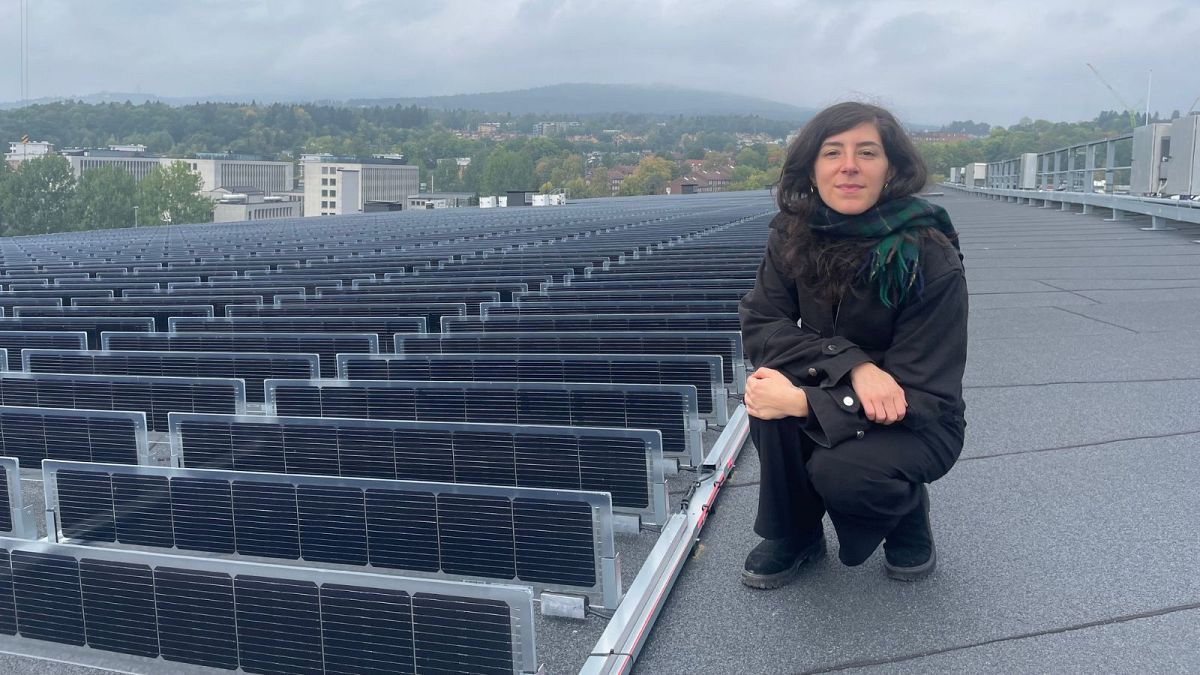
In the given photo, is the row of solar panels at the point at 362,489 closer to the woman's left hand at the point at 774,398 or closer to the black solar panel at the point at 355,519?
the black solar panel at the point at 355,519

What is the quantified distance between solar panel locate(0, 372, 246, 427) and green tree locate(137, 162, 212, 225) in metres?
76.4

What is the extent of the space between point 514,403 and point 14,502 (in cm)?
234

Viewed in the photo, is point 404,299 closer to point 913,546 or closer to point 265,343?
point 265,343

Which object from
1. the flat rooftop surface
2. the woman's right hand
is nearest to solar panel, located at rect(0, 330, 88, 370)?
the flat rooftop surface

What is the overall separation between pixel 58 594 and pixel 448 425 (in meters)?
1.76

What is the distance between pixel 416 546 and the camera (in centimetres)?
440

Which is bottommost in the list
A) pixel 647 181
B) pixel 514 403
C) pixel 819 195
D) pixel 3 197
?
pixel 3 197

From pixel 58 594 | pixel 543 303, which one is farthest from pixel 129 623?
pixel 543 303

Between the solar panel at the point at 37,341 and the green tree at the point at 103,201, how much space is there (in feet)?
267

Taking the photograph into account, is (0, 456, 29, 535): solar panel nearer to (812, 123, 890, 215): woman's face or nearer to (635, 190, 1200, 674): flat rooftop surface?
(635, 190, 1200, 674): flat rooftop surface

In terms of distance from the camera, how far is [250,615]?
3668 millimetres

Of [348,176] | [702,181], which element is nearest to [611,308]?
[348,176]

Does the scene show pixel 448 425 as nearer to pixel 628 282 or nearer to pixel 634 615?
pixel 634 615

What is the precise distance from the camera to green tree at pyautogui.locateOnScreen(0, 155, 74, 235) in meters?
82.6
